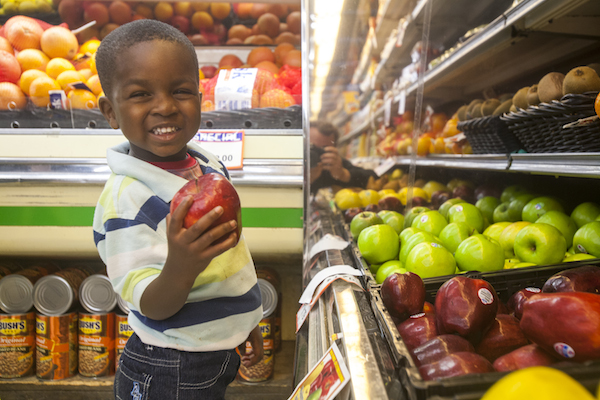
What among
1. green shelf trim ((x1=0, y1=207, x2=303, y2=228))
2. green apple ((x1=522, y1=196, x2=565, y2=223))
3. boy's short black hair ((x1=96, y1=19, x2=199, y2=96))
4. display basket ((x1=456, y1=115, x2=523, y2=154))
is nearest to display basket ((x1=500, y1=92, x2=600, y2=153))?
display basket ((x1=456, y1=115, x2=523, y2=154))

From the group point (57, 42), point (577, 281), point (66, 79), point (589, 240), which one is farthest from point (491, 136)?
point (57, 42)

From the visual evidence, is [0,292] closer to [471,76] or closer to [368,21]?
[368,21]

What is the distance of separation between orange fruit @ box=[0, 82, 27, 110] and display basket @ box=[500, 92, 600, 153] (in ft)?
7.13

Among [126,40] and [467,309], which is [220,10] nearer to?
[126,40]

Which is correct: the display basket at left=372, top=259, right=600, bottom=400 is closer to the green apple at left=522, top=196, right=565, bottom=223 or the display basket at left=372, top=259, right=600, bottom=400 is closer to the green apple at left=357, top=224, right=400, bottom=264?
the green apple at left=357, top=224, right=400, bottom=264

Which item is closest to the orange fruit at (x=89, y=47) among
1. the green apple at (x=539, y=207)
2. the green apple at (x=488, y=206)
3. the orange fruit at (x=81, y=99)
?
the orange fruit at (x=81, y=99)

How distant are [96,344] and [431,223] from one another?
1622mm

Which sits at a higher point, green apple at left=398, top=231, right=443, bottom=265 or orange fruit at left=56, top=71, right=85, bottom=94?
orange fruit at left=56, top=71, right=85, bottom=94

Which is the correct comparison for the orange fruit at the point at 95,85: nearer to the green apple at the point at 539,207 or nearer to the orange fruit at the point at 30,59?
the orange fruit at the point at 30,59

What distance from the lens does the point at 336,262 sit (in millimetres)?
1360

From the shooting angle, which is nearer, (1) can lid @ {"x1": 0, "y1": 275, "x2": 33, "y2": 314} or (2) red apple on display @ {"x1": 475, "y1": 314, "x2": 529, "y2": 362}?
(2) red apple on display @ {"x1": 475, "y1": 314, "x2": 529, "y2": 362}

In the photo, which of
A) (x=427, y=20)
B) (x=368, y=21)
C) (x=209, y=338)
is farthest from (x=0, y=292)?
(x=427, y=20)

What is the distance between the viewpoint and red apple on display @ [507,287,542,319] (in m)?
0.91

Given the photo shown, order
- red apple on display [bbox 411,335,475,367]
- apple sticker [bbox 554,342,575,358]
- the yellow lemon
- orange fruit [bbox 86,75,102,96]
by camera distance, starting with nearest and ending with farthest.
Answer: the yellow lemon, apple sticker [bbox 554,342,575,358], red apple on display [bbox 411,335,475,367], orange fruit [bbox 86,75,102,96]
